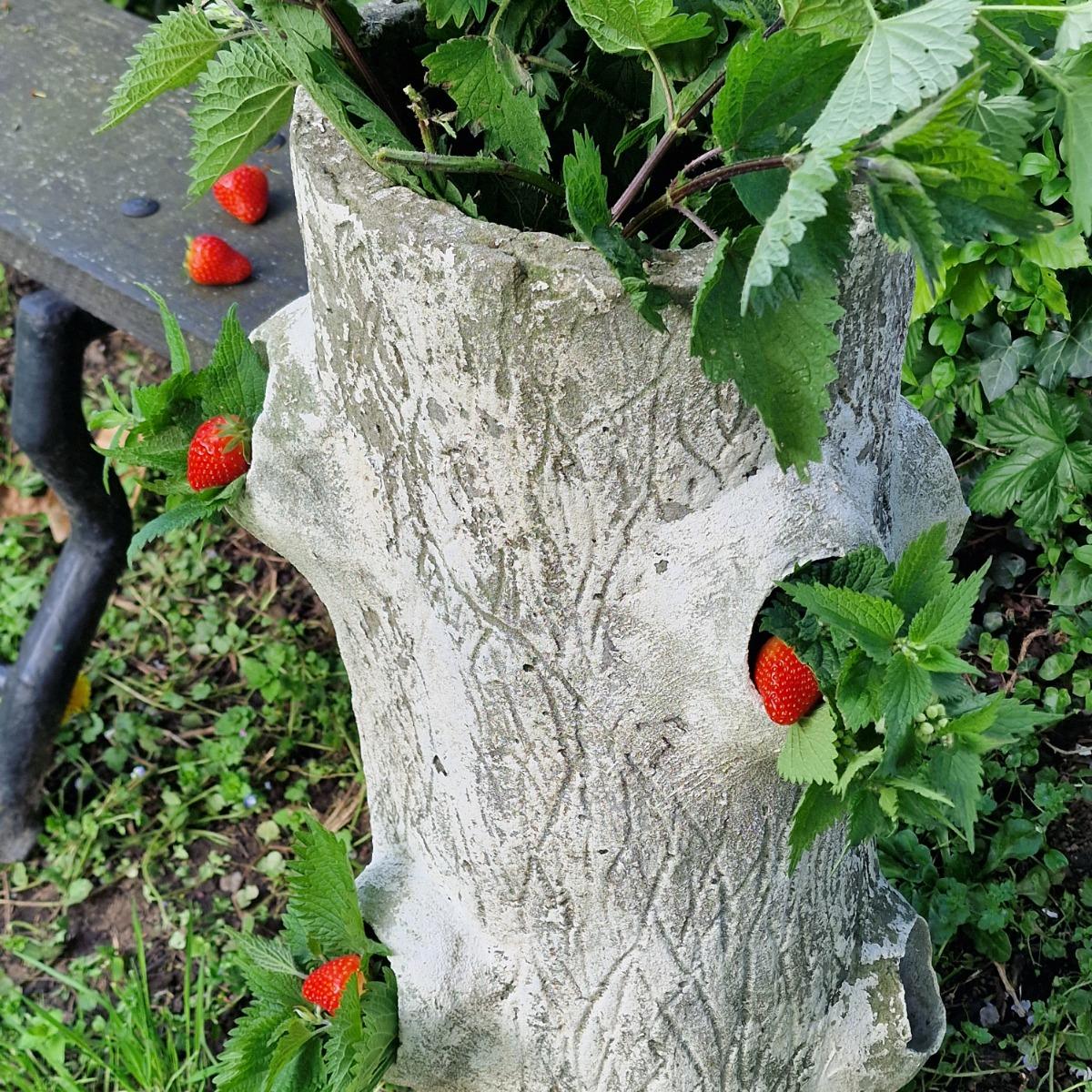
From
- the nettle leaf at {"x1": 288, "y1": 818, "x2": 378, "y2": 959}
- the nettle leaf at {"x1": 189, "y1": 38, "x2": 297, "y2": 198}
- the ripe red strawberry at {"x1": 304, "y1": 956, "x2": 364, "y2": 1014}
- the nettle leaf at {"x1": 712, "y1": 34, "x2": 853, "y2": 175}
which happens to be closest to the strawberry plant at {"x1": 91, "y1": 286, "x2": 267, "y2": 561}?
the nettle leaf at {"x1": 189, "y1": 38, "x2": 297, "y2": 198}

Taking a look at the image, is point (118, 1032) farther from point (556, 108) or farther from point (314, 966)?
point (556, 108)

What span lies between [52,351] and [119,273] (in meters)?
0.20

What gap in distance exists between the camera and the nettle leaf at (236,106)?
1046 mm

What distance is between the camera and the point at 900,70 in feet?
2.24

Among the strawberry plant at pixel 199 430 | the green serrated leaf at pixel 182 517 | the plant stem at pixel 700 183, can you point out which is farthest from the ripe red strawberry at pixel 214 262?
the plant stem at pixel 700 183

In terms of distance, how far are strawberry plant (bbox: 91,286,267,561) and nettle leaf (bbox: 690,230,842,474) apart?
52cm

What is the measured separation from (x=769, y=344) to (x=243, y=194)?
1.24 meters

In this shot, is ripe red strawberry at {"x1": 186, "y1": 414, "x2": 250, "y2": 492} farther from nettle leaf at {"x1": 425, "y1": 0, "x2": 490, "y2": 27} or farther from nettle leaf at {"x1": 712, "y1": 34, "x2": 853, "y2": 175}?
nettle leaf at {"x1": 712, "y1": 34, "x2": 853, "y2": 175}

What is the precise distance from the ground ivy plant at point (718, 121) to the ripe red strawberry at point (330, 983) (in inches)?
26.5

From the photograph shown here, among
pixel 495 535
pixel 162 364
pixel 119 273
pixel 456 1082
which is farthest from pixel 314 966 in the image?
pixel 162 364

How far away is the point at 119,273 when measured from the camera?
70.0 inches

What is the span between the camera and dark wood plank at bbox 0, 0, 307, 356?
1.76m

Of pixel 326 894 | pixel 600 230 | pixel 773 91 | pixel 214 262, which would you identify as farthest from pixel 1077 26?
pixel 214 262

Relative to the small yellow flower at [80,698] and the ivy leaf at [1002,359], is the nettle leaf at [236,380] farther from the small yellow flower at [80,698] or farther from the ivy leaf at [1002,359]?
the small yellow flower at [80,698]
